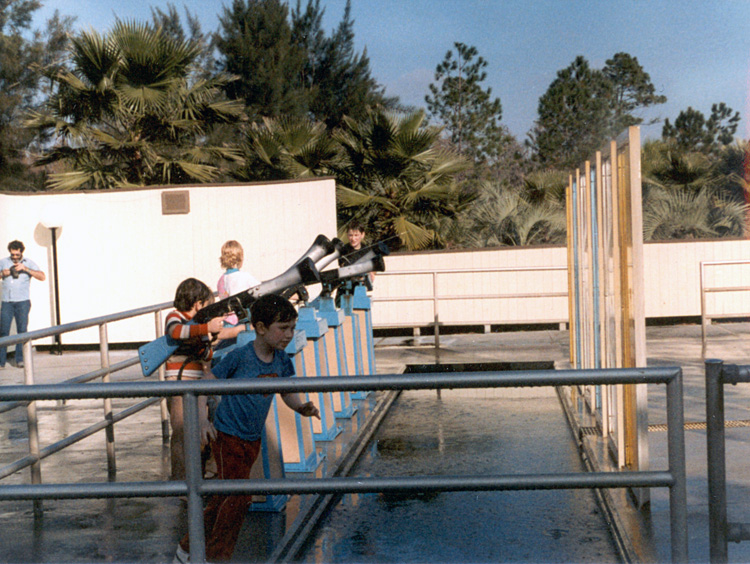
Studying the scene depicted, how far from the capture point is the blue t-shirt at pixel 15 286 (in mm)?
11773

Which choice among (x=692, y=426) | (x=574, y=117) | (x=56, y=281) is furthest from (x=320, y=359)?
(x=574, y=117)

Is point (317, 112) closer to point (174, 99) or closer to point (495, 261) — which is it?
point (174, 99)

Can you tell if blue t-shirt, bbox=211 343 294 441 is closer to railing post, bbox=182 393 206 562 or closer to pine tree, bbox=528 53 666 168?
railing post, bbox=182 393 206 562

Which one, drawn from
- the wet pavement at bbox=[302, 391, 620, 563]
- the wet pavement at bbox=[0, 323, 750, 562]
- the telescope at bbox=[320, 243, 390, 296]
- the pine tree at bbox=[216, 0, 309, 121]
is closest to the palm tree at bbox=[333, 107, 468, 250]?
the wet pavement at bbox=[0, 323, 750, 562]

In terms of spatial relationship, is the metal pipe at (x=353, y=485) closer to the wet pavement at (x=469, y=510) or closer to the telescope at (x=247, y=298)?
the wet pavement at (x=469, y=510)

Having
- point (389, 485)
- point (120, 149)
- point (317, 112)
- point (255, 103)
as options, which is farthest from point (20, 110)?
point (389, 485)

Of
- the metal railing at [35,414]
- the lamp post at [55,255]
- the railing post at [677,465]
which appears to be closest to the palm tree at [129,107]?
the lamp post at [55,255]

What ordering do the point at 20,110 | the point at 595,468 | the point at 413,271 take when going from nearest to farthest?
the point at 595,468
the point at 413,271
the point at 20,110

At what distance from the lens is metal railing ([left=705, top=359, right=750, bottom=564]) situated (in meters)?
2.70

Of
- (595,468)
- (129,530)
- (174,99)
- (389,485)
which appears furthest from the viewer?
(174,99)

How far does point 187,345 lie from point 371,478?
258 cm

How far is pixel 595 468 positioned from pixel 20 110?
34695 mm

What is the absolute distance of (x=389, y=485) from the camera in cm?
279

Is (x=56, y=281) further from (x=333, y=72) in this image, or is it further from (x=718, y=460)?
(x=333, y=72)
